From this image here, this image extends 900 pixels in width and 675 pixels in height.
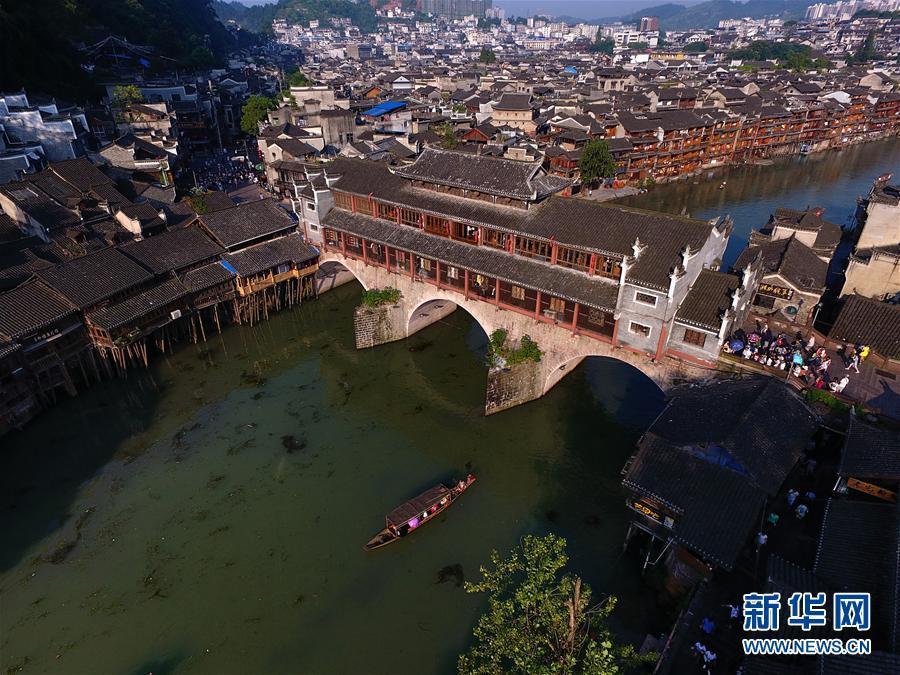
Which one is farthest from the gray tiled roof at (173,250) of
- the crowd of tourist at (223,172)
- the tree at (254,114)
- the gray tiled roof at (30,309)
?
the tree at (254,114)

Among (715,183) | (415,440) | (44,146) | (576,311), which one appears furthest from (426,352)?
(715,183)

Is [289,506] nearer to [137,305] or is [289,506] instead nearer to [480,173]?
[137,305]

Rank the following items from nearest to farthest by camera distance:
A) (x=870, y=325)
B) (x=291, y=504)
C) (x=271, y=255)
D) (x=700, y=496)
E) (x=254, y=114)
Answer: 1. (x=700, y=496)
2. (x=291, y=504)
3. (x=870, y=325)
4. (x=271, y=255)
5. (x=254, y=114)

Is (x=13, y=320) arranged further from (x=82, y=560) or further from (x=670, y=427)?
(x=670, y=427)

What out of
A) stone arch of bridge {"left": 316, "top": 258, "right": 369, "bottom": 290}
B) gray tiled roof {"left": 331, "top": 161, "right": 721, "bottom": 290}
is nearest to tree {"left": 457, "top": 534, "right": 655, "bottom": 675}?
gray tiled roof {"left": 331, "top": 161, "right": 721, "bottom": 290}

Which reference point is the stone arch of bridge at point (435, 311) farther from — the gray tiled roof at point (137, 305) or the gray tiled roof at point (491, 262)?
the gray tiled roof at point (137, 305)

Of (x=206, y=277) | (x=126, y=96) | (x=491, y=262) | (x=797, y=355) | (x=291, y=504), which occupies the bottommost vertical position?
(x=291, y=504)

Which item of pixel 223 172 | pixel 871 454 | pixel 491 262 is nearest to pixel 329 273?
pixel 491 262
